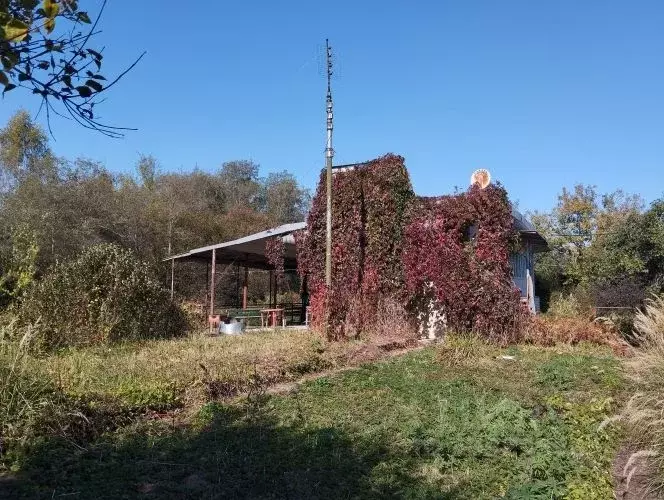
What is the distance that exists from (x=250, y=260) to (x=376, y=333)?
1046 cm

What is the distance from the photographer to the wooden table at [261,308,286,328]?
17902 millimetres

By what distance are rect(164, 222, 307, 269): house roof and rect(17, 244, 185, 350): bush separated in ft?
15.8

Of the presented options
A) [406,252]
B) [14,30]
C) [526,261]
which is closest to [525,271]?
[526,261]

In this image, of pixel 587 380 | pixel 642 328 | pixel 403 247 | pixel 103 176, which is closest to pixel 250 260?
pixel 103 176

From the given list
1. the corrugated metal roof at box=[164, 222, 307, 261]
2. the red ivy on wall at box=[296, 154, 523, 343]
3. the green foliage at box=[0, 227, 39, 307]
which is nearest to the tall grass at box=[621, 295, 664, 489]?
the red ivy on wall at box=[296, 154, 523, 343]

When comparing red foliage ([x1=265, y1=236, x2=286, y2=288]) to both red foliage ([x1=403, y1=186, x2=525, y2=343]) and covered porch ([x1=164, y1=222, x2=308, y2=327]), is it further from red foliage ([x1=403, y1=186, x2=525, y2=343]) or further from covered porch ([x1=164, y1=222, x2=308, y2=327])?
red foliage ([x1=403, y1=186, x2=525, y2=343])

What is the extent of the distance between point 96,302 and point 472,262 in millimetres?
7570

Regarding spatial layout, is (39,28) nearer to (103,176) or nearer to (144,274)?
(144,274)

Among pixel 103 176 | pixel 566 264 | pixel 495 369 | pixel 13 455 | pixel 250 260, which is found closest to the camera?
pixel 13 455

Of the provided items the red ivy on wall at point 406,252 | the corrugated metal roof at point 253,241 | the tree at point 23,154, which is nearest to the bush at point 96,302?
the red ivy on wall at point 406,252

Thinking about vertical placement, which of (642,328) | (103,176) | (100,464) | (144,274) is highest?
(103,176)

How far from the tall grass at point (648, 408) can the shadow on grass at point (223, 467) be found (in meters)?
1.58

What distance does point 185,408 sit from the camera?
671cm

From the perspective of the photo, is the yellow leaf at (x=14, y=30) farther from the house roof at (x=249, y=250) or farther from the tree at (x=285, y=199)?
the tree at (x=285, y=199)
